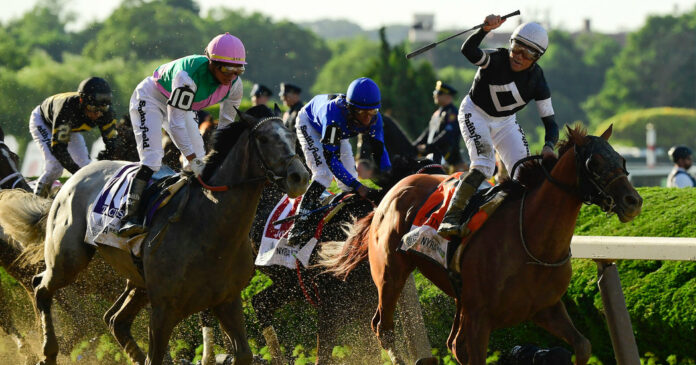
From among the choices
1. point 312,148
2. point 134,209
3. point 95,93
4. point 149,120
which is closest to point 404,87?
point 95,93

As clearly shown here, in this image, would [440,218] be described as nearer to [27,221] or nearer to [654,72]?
[27,221]

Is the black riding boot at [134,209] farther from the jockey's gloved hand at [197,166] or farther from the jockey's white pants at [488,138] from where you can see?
the jockey's white pants at [488,138]

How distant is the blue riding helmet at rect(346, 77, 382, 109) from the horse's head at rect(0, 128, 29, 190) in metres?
3.35

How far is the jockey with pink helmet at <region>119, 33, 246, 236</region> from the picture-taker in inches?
229

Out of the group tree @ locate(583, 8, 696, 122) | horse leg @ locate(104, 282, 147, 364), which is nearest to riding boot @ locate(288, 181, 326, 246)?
horse leg @ locate(104, 282, 147, 364)

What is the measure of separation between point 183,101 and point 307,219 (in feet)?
4.52

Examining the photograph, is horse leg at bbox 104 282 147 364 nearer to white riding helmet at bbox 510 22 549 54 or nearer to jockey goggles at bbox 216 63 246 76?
jockey goggles at bbox 216 63 246 76

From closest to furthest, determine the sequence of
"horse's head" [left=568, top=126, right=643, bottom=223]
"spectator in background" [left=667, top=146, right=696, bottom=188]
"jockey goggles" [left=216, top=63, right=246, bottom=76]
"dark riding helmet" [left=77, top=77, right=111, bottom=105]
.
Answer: "horse's head" [left=568, top=126, right=643, bottom=223], "jockey goggles" [left=216, top=63, right=246, bottom=76], "dark riding helmet" [left=77, top=77, right=111, bottom=105], "spectator in background" [left=667, top=146, right=696, bottom=188]

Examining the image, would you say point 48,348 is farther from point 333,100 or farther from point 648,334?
point 648,334

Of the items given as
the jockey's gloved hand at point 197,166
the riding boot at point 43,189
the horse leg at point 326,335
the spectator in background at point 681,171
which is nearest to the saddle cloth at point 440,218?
the horse leg at point 326,335

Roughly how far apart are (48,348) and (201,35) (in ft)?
254

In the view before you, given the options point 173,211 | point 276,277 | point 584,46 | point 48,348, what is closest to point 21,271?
point 48,348

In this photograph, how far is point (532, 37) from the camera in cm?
564

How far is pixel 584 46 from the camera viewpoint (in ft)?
438
